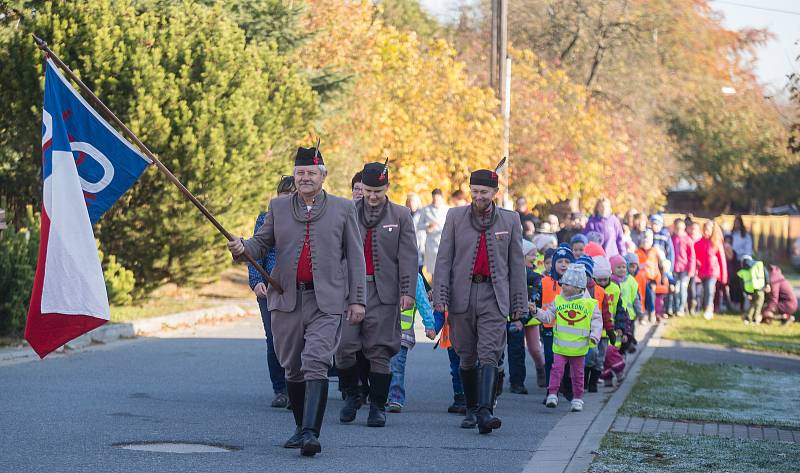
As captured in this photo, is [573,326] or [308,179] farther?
[573,326]

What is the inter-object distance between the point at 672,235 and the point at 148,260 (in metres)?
9.69

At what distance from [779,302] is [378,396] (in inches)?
623

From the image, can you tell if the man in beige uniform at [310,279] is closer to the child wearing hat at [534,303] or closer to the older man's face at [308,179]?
the older man's face at [308,179]

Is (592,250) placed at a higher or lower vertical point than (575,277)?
higher

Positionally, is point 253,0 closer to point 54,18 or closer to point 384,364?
point 54,18

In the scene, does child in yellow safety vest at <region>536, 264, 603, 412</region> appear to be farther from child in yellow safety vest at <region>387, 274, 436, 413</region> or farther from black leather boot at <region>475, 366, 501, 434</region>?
black leather boot at <region>475, 366, 501, 434</region>

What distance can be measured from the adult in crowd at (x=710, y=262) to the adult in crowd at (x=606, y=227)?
3583mm

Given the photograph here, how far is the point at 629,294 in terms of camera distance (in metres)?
14.7

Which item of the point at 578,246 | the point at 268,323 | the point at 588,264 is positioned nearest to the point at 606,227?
the point at 578,246

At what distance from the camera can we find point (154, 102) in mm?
18719

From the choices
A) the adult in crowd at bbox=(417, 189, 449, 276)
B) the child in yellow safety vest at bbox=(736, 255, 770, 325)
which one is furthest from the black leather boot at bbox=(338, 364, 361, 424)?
the child in yellow safety vest at bbox=(736, 255, 770, 325)

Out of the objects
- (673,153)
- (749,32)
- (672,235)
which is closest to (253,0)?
(672,235)

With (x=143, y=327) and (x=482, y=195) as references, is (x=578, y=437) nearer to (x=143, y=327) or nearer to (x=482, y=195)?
(x=482, y=195)

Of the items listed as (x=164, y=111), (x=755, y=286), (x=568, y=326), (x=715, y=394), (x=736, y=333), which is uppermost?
(x=164, y=111)
